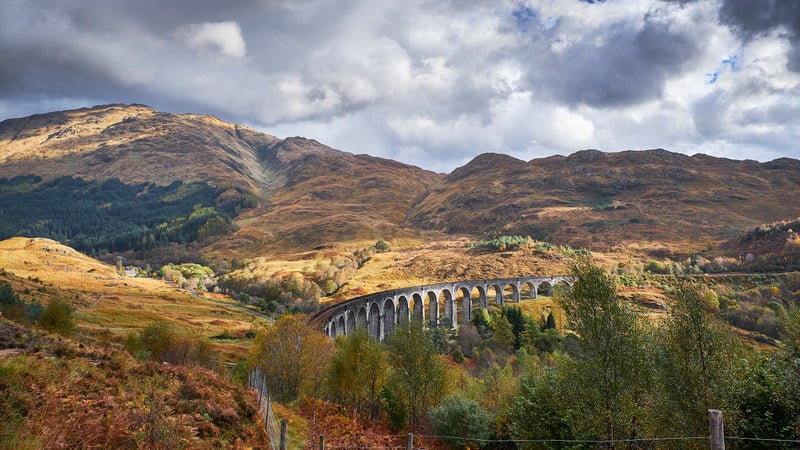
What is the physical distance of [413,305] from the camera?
96812 mm

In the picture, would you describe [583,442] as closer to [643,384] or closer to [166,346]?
[643,384]

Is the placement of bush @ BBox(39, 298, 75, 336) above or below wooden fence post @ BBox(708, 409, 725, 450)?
below

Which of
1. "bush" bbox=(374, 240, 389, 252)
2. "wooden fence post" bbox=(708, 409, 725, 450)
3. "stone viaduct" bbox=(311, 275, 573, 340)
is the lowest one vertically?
"stone viaduct" bbox=(311, 275, 573, 340)

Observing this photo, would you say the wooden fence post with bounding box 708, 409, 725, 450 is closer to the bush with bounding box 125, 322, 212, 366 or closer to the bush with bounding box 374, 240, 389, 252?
the bush with bounding box 125, 322, 212, 366

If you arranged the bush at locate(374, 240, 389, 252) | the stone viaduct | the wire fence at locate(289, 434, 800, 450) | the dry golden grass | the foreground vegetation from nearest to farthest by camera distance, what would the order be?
1. the foreground vegetation
2. the wire fence at locate(289, 434, 800, 450)
3. the dry golden grass
4. the stone viaduct
5. the bush at locate(374, 240, 389, 252)

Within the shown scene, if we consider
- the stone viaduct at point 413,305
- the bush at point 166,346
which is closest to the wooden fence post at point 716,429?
the bush at point 166,346

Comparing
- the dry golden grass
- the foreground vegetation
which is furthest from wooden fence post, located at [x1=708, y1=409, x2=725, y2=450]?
the dry golden grass

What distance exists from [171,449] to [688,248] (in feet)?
550

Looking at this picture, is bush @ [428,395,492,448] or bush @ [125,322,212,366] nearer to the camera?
bush @ [428,395,492,448]

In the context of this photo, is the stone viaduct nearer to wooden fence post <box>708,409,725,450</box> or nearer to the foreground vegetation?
the foreground vegetation

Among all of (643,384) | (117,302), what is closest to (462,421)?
(643,384)

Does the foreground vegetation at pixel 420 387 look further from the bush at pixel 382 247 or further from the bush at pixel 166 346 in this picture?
the bush at pixel 382 247

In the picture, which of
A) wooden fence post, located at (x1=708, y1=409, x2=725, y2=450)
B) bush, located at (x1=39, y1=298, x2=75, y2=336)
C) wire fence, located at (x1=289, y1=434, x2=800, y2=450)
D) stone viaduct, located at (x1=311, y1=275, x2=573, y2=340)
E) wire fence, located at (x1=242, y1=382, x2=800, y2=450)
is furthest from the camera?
stone viaduct, located at (x1=311, y1=275, x2=573, y2=340)

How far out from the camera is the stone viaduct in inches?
2554
